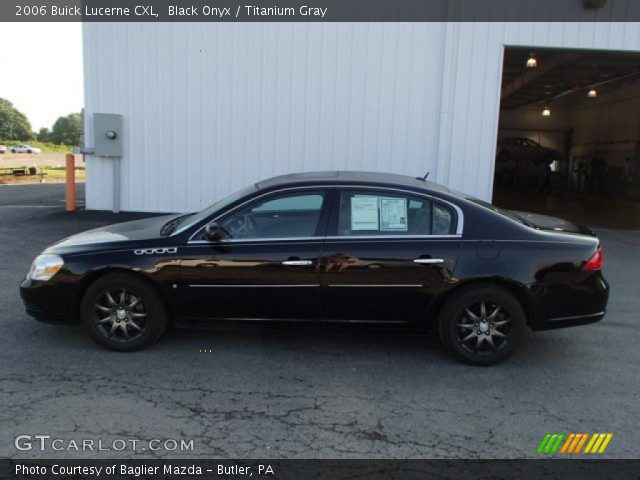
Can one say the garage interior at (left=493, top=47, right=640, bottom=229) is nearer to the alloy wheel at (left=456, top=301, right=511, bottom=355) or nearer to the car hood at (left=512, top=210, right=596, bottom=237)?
the car hood at (left=512, top=210, right=596, bottom=237)

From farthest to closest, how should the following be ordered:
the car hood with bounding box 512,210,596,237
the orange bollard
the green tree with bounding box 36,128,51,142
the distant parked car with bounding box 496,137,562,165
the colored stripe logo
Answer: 1. the green tree with bounding box 36,128,51,142
2. the distant parked car with bounding box 496,137,562,165
3. the orange bollard
4. the car hood with bounding box 512,210,596,237
5. the colored stripe logo

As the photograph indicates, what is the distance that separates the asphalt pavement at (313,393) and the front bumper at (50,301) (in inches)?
11.2

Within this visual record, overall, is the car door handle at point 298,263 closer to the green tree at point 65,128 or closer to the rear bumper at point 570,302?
the rear bumper at point 570,302

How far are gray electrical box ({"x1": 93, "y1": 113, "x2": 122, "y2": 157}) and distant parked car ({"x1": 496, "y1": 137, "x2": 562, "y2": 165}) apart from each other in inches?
807

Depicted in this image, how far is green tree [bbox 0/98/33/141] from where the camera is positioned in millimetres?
96900

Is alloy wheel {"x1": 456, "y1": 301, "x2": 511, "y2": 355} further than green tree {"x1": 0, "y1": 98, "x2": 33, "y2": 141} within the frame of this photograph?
No

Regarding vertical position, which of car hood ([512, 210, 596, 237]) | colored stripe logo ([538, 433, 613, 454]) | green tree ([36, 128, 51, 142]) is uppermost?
green tree ([36, 128, 51, 142])

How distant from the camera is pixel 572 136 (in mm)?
29641

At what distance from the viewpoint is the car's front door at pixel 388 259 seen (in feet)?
14.2

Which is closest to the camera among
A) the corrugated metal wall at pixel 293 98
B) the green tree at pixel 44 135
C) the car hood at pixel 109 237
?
the car hood at pixel 109 237

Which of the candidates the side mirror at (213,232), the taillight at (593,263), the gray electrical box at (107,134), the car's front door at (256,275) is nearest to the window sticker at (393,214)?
the car's front door at (256,275)

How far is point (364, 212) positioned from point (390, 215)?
0.69 feet

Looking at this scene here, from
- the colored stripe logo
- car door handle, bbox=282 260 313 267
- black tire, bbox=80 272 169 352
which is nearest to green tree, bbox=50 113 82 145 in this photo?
black tire, bbox=80 272 169 352
